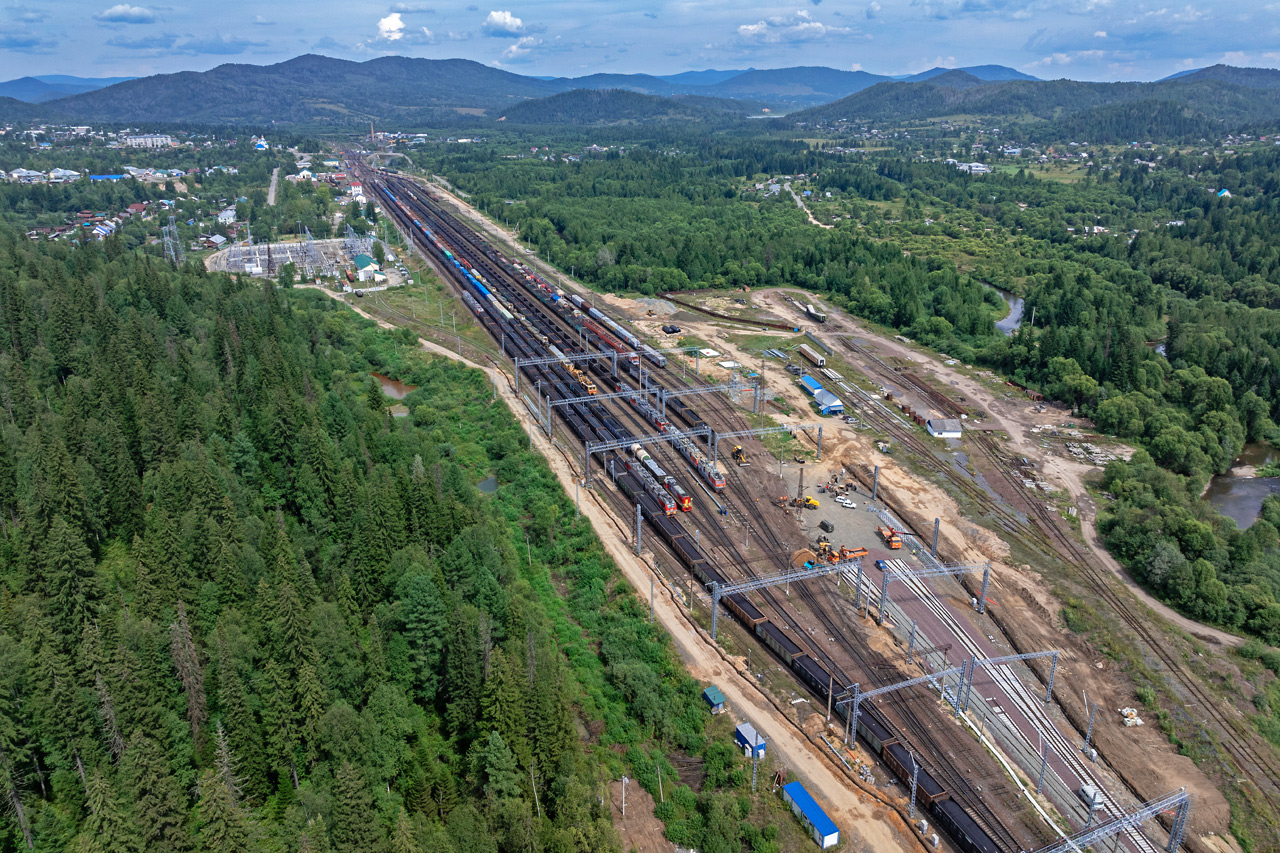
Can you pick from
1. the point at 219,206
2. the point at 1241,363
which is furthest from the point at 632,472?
the point at 219,206

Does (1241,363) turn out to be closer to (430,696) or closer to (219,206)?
(430,696)

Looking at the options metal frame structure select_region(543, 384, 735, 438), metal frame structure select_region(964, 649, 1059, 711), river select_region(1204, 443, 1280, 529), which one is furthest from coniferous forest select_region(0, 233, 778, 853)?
river select_region(1204, 443, 1280, 529)

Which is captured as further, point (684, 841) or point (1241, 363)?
point (1241, 363)

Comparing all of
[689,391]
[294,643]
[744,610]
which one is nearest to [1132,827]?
[744,610]

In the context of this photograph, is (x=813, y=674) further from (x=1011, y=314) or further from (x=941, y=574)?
(x=1011, y=314)

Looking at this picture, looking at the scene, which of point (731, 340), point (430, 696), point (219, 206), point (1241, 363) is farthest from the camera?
point (219, 206)
